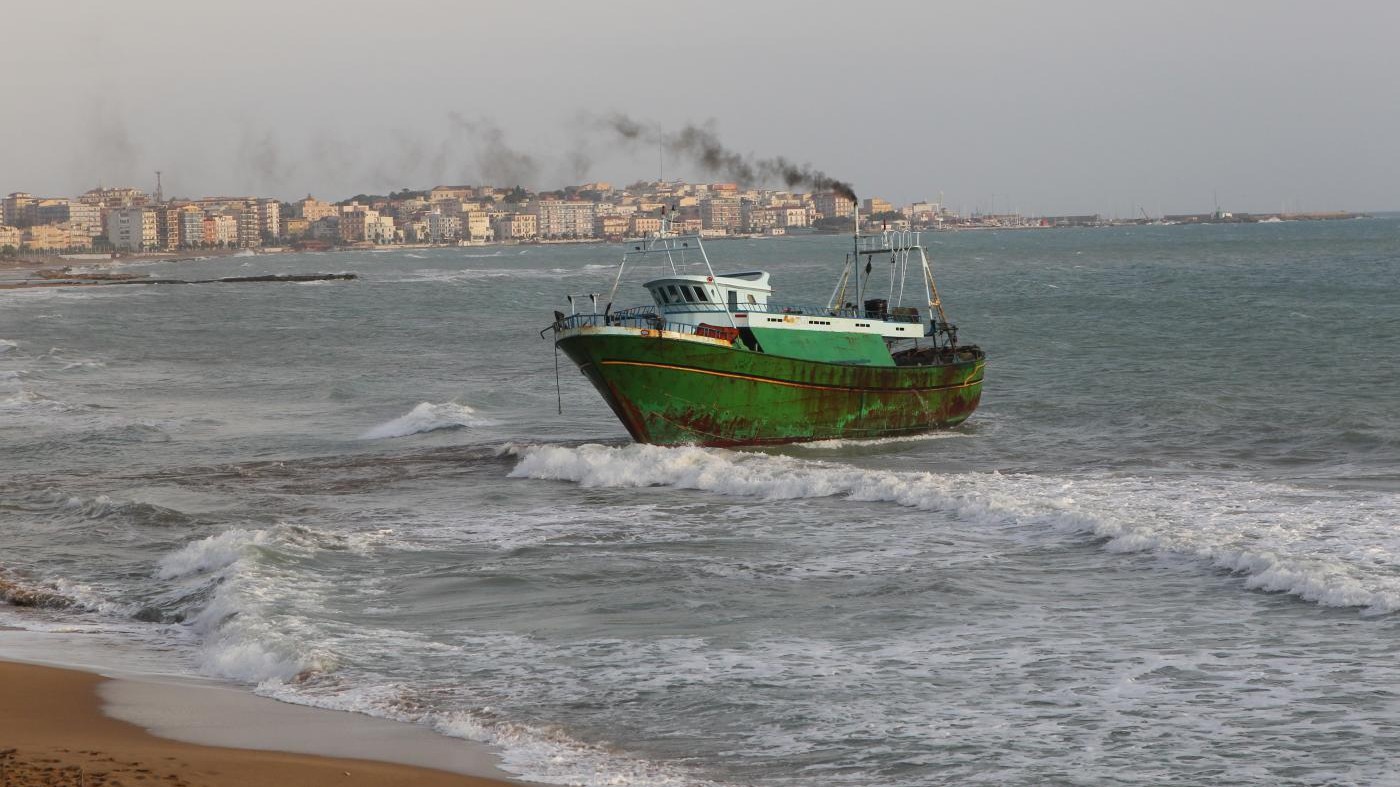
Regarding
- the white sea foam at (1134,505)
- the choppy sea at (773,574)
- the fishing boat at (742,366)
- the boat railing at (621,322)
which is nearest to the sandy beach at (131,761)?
the choppy sea at (773,574)

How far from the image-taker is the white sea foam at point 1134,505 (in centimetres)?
1819

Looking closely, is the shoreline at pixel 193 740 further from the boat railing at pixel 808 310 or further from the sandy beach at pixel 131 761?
the boat railing at pixel 808 310

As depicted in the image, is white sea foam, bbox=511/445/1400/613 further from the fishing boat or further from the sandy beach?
the sandy beach

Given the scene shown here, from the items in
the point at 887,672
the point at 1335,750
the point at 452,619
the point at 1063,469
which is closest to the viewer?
the point at 1335,750

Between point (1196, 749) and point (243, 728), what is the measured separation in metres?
7.82

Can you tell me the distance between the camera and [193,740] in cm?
1205

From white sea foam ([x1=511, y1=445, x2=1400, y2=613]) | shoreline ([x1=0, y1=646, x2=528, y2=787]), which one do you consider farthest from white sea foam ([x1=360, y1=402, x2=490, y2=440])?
shoreline ([x1=0, y1=646, x2=528, y2=787])

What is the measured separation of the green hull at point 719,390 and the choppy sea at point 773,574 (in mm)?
920

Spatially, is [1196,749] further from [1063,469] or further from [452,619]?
[1063,469]

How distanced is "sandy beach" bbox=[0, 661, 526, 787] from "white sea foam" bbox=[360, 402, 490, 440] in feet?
76.2

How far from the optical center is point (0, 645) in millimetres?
15516

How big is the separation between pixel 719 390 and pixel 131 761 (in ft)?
68.2

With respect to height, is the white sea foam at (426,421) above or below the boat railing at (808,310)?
below

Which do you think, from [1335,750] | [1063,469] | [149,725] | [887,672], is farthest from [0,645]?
[1063,469]
